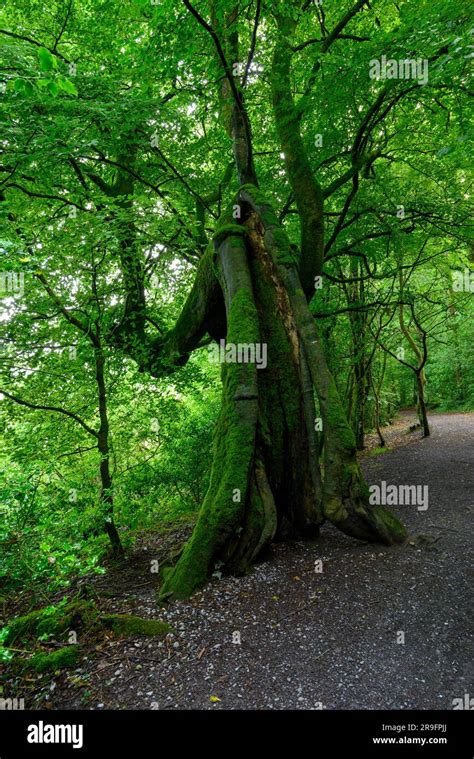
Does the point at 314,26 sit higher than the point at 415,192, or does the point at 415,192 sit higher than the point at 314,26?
the point at 314,26

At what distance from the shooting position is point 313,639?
9.86ft

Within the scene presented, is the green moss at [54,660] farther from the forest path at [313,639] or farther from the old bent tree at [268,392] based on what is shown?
the old bent tree at [268,392]

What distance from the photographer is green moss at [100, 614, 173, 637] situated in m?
3.30

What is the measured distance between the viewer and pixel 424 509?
19.7ft

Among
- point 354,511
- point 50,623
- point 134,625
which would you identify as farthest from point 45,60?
point 354,511

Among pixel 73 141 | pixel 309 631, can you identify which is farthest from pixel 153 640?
pixel 73 141

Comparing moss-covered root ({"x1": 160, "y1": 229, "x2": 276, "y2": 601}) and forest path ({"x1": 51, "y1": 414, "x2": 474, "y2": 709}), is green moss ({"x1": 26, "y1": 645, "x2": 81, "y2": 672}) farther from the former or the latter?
moss-covered root ({"x1": 160, "y1": 229, "x2": 276, "y2": 601})

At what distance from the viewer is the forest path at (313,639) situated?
2.54m

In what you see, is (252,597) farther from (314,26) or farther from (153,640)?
(314,26)

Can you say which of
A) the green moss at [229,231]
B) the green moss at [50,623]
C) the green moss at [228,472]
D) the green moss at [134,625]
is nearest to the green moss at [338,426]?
the green moss at [228,472]

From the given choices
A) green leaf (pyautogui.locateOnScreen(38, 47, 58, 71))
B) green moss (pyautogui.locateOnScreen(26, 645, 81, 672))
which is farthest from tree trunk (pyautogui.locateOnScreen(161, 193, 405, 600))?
green leaf (pyautogui.locateOnScreen(38, 47, 58, 71))
